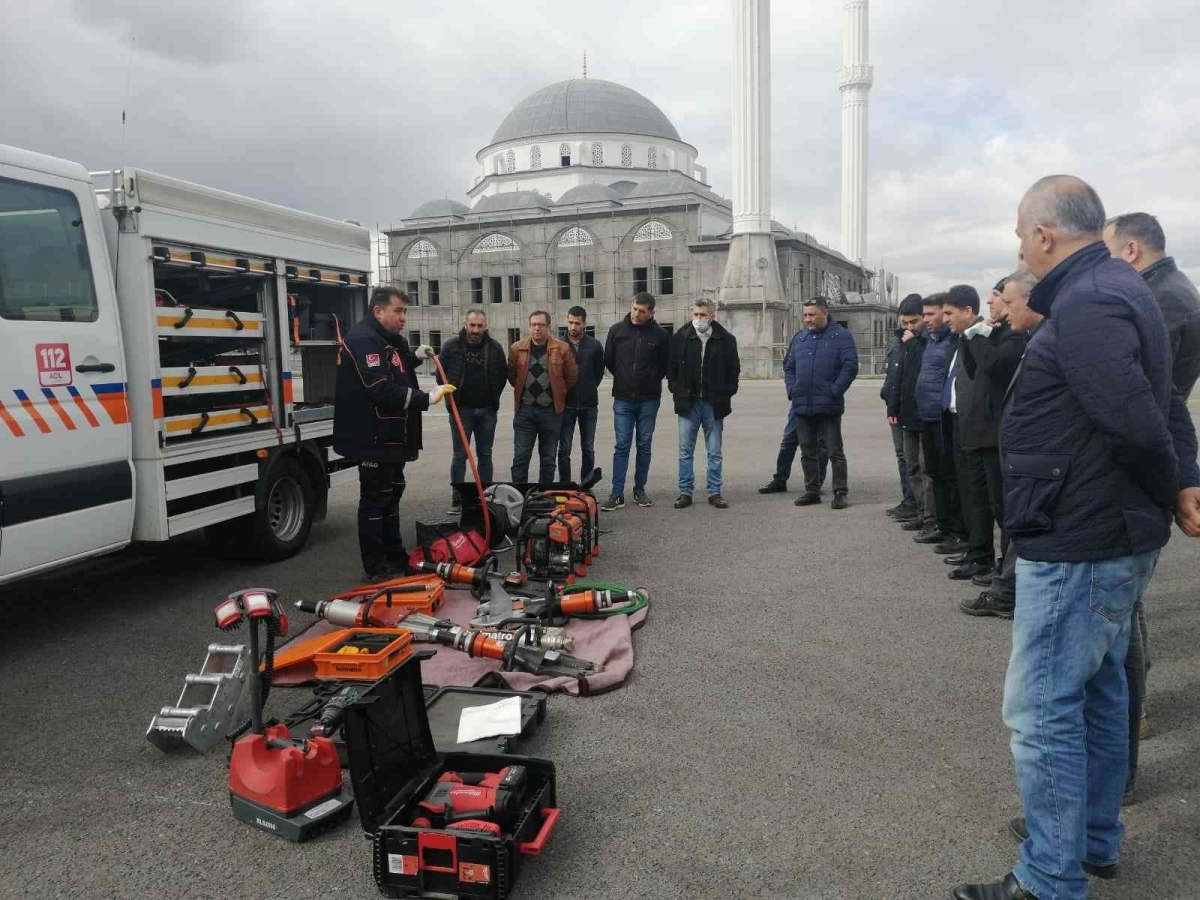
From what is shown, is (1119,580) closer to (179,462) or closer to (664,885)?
(664,885)

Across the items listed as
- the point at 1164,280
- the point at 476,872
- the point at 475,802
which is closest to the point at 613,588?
the point at 475,802

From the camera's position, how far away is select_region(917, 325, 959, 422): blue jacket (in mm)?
7361

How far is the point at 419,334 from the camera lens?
213 feet

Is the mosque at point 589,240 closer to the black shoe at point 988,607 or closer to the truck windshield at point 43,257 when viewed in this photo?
the black shoe at point 988,607

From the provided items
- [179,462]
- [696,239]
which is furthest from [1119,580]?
[696,239]

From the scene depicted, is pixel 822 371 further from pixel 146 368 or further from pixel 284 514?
pixel 146 368

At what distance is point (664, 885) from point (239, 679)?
7.38ft

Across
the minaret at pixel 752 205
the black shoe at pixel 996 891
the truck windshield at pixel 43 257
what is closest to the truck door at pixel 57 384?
the truck windshield at pixel 43 257

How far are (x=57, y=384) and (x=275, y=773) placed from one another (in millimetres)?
3064

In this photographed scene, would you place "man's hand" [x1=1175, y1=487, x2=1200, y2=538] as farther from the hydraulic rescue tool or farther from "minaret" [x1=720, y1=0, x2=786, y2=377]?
"minaret" [x1=720, y1=0, x2=786, y2=377]

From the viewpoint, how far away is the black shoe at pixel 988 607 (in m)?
5.73

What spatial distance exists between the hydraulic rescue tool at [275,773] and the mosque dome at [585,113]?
70.1 meters

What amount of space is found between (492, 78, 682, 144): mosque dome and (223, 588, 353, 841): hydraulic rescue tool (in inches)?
2760

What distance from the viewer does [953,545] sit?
7.45m
